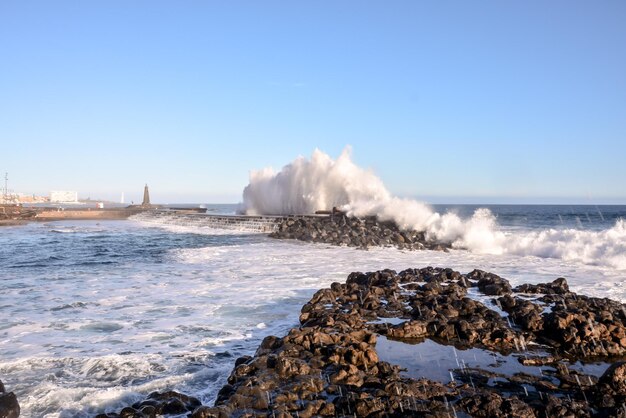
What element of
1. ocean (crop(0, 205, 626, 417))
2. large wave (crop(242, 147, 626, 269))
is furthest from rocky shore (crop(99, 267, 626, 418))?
large wave (crop(242, 147, 626, 269))

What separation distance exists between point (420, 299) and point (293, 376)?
4603mm

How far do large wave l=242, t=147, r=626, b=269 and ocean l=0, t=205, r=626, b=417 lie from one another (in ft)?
0.45

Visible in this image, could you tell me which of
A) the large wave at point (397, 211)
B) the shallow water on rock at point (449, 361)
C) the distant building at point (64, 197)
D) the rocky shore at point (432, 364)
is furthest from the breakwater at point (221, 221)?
the distant building at point (64, 197)

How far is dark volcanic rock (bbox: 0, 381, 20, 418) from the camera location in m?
4.39

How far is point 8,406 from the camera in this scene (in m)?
4.45

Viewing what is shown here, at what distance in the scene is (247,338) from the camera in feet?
24.6

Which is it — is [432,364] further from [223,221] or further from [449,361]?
[223,221]

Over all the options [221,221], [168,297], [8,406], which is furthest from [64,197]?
[8,406]

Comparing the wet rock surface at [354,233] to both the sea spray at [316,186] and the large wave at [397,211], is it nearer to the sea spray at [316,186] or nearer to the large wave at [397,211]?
the large wave at [397,211]

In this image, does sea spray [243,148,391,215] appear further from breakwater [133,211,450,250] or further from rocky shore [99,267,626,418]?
rocky shore [99,267,626,418]

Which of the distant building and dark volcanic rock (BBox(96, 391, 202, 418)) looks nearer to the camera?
dark volcanic rock (BBox(96, 391, 202, 418))

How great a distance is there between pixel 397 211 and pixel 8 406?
24925 mm

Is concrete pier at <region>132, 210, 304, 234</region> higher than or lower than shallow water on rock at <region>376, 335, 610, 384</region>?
higher

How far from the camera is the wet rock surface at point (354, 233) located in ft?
75.2
